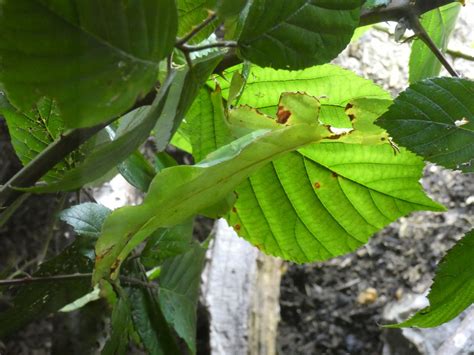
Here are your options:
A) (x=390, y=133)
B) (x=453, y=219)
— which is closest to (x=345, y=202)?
(x=390, y=133)

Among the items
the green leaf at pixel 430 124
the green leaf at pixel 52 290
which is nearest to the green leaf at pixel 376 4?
the green leaf at pixel 430 124

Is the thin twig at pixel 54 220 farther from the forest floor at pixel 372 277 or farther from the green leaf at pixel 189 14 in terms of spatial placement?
the forest floor at pixel 372 277

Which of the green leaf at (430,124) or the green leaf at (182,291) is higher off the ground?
the green leaf at (430,124)

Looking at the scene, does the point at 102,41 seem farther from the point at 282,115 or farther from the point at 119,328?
the point at 119,328

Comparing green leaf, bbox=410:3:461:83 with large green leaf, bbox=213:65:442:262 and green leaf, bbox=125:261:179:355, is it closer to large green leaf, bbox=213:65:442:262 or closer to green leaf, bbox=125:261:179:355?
large green leaf, bbox=213:65:442:262

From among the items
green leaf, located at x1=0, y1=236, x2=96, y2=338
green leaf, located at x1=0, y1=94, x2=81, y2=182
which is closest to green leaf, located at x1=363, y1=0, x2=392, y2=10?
green leaf, located at x1=0, y1=94, x2=81, y2=182
